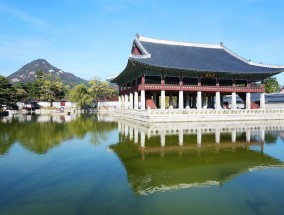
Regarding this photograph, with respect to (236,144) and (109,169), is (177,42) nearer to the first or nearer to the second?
(236,144)

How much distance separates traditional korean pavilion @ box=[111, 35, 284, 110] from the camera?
38.7m

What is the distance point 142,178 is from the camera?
1083 centimetres

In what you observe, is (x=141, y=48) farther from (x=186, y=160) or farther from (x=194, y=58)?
(x=186, y=160)

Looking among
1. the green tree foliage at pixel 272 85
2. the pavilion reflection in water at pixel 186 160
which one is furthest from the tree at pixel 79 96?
the green tree foliage at pixel 272 85

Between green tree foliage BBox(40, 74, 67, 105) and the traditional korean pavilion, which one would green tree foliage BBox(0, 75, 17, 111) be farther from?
the traditional korean pavilion

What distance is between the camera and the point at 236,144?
62.5ft

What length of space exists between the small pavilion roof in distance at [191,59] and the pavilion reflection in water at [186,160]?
18.7 m

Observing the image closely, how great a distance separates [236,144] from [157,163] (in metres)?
8.27

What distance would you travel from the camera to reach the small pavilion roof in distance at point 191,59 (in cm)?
3850

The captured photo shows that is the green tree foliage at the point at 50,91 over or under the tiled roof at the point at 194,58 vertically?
under

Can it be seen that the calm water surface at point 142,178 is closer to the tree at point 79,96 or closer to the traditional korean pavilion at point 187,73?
the traditional korean pavilion at point 187,73

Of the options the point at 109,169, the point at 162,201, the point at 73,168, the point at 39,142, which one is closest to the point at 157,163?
the point at 109,169

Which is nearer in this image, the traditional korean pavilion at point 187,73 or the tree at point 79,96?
the traditional korean pavilion at point 187,73

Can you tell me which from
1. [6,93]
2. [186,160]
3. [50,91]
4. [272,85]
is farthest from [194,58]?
[272,85]
